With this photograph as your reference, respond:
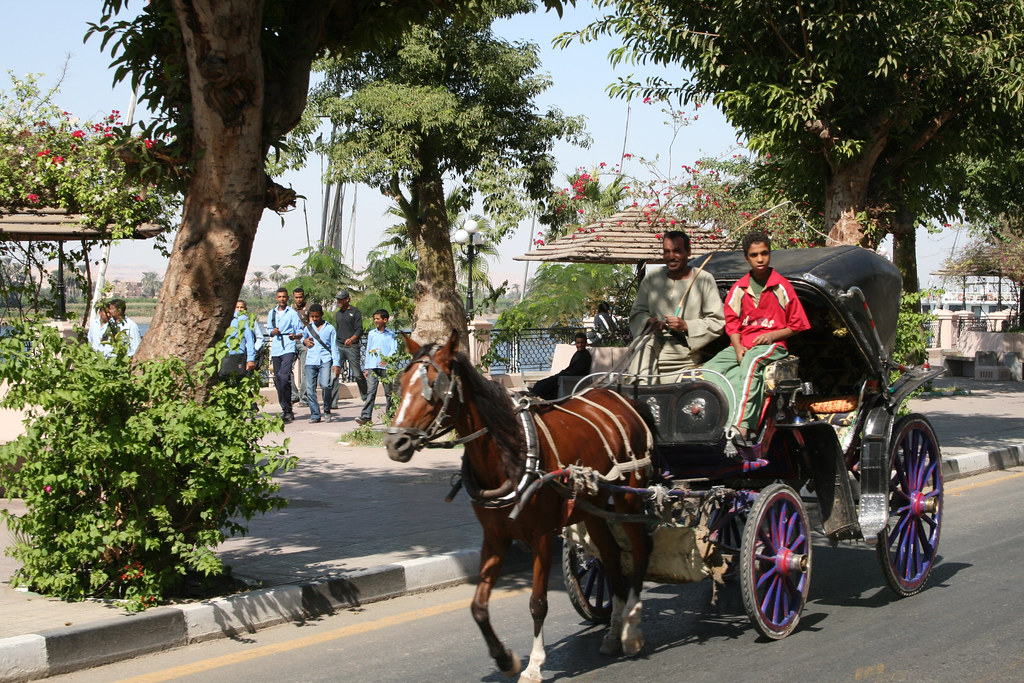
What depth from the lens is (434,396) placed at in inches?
188

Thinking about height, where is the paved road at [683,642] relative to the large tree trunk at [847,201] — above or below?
below

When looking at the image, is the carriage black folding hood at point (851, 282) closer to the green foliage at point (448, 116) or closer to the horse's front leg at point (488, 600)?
the horse's front leg at point (488, 600)

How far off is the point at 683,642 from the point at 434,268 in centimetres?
1881

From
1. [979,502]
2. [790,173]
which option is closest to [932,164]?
[790,173]

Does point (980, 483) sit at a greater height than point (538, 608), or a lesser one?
lesser

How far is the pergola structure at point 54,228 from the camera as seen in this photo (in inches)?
446

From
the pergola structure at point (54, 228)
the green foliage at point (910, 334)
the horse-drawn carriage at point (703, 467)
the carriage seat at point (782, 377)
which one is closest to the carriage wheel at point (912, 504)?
the horse-drawn carriage at point (703, 467)

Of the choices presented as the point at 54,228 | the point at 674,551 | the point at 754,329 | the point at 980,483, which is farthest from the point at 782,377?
the point at 54,228

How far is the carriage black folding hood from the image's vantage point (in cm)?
668

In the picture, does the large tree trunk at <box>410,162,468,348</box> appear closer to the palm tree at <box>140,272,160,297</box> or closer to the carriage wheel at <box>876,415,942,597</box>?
the carriage wheel at <box>876,415,942,597</box>

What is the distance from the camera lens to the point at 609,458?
5641mm

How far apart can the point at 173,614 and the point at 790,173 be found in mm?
11456

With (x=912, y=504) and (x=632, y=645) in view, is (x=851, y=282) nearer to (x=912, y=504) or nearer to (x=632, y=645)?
(x=912, y=504)

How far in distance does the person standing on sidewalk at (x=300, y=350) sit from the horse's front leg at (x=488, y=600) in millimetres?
11323
